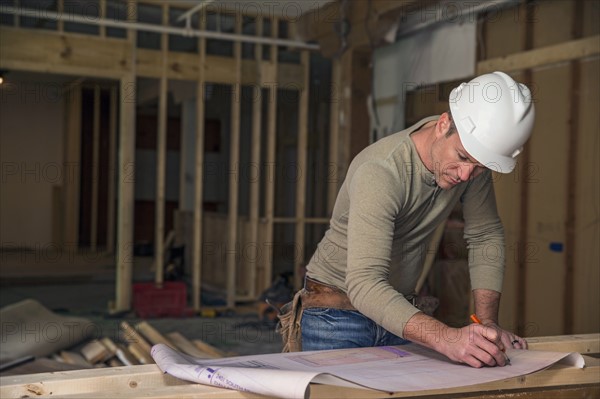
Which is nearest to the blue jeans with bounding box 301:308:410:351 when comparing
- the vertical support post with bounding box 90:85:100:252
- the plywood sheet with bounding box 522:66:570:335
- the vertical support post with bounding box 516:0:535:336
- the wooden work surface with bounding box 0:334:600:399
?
the wooden work surface with bounding box 0:334:600:399

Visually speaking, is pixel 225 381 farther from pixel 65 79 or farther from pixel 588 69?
pixel 65 79

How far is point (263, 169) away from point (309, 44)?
2.09m

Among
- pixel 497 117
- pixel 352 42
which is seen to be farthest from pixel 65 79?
pixel 497 117

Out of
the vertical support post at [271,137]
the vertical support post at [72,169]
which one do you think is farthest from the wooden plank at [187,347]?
the vertical support post at [72,169]

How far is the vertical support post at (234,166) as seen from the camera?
266 inches

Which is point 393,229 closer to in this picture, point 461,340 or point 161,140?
point 461,340

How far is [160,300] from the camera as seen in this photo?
6590 millimetres

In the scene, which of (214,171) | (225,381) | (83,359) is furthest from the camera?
(214,171)

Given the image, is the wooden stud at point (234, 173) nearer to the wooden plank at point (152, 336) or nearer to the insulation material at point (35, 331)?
the wooden plank at point (152, 336)

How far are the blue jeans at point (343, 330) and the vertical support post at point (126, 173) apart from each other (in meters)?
4.37

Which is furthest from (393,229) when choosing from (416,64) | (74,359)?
(416,64)

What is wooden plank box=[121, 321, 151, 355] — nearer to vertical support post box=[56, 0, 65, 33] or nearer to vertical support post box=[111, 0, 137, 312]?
vertical support post box=[111, 0, 137, 312]

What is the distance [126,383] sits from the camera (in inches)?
65.8

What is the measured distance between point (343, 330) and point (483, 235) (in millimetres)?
562
